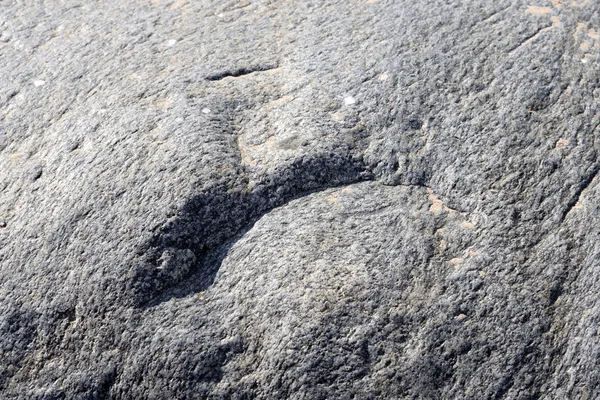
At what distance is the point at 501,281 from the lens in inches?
72.4

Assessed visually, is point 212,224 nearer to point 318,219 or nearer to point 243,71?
point 318,219

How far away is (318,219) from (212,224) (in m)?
0.30

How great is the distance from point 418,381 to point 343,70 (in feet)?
3.43

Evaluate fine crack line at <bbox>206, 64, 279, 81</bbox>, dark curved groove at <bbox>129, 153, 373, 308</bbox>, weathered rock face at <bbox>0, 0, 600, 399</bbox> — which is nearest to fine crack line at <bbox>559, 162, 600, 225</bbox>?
weathered rock face at <bbox>0, 0, 600, 399</bbox>

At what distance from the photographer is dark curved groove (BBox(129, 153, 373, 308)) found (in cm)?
191

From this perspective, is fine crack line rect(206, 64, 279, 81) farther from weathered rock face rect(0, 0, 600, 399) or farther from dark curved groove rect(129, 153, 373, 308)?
dark curved groove rect(129, 153, 373, 308)

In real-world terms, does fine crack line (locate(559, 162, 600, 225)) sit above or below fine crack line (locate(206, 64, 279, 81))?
below

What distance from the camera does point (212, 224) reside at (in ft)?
6.44

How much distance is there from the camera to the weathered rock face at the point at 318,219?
1796mm

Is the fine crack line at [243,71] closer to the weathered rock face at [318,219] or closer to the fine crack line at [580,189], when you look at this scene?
the weathered rock face at [318,219]

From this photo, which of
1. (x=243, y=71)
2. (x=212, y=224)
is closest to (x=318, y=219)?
(x=212, y=224)

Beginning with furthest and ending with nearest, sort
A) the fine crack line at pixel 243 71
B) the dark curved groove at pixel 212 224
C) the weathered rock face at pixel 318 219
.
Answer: the fine crack line at pixel 243 71
the dark curved groove at pixel 212 224
the weathered rock face at pixel 318 219

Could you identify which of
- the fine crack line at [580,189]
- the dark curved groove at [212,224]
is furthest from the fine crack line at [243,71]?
the fine crack line at [580,189]

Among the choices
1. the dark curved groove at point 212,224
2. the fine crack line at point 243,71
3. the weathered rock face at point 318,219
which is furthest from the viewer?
the fine crack line at point 243,71
